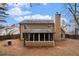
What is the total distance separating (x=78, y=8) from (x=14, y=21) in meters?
0.65

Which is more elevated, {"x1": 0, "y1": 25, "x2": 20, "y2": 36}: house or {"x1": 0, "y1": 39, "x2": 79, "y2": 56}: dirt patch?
{"x1": 0, "y1": 25, "x2": 20, "y2": 36}: house

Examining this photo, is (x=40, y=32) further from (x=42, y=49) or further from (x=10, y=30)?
(x=10, y=30)

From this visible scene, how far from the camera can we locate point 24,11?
2197 mm

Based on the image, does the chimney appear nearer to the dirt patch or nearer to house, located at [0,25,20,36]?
the dirt patch

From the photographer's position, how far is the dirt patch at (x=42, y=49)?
7.13 ft

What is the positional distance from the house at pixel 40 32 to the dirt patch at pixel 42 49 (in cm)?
5

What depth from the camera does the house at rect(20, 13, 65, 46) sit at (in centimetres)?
218

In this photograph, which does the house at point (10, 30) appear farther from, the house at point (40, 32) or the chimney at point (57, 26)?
the chimney at point (57, 26)

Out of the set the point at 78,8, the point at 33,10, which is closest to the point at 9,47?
the point at 33,10

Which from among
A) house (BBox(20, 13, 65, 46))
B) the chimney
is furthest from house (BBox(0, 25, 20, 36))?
the chimney

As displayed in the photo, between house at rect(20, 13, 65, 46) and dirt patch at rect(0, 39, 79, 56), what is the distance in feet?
0.16

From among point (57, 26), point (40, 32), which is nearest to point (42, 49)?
point (40, 32)

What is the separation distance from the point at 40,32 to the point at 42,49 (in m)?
0.17

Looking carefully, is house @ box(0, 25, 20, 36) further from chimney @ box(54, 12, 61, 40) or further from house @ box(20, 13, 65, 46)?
chimney @ box(54, 12, 61, 40)
